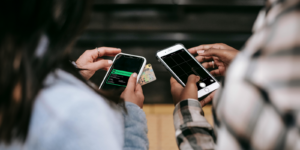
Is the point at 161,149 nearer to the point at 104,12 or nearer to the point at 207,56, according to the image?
the point at 207,56

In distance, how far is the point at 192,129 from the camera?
0.42 meters

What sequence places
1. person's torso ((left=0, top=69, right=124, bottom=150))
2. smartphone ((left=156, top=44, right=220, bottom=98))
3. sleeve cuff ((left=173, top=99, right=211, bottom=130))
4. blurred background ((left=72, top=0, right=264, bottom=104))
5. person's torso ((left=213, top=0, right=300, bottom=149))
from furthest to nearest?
blurred background ((left=72, top=0, right=264, bottom=104)), smartphone ((left=156, top=44, right=220, bottom=98)), sleeve cuff ((left=173, top=99, right=211, bottom=130)), person's torso ((left=0, top=69, right=124, bottom=150)), person's torso ((left=213, top=0, right=300, bottom=149))

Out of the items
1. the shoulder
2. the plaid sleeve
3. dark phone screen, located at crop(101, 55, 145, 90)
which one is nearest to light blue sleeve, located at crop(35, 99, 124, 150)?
the shoulder

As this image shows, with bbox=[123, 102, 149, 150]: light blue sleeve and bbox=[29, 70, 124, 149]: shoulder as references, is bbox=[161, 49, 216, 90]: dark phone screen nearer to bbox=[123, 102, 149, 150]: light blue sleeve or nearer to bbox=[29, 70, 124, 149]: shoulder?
bbox=[123, 102, 149, 150]: light blue sleeve

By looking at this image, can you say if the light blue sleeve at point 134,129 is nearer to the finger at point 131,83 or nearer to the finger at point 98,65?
the finger at point 131,83

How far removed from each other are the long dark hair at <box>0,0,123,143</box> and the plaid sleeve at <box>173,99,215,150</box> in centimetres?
30

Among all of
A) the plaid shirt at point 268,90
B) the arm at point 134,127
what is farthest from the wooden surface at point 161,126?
the plaid shirt at point 268,90

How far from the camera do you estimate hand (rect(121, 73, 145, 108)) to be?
56 centimetres

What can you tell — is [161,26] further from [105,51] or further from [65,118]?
[65,118]

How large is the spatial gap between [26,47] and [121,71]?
42cm

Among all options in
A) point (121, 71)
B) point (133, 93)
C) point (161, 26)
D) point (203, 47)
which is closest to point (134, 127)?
point (133, 93)

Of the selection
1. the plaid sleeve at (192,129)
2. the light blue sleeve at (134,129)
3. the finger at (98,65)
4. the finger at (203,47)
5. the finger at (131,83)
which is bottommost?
the light blue sleeve at (134,129)

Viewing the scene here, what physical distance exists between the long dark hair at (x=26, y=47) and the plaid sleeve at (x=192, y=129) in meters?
0.30

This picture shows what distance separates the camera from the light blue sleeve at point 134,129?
46cm
